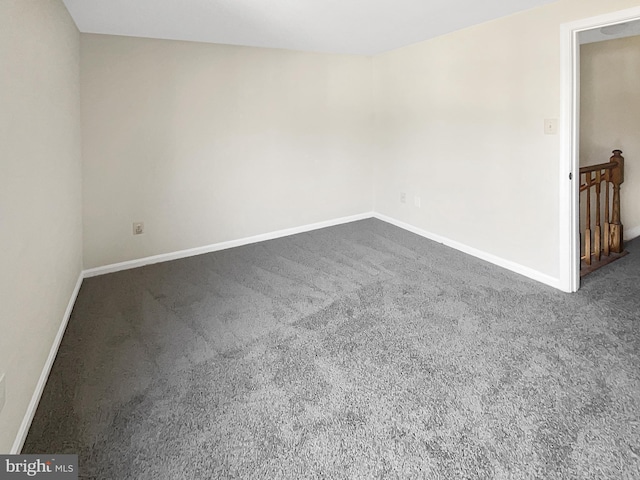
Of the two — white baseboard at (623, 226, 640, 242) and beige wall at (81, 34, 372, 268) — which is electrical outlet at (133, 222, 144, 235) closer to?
beige wall at (81, 34, 372, 268)

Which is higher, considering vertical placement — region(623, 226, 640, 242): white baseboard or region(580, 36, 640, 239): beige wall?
region(580, 36, 640, 239): beige wall

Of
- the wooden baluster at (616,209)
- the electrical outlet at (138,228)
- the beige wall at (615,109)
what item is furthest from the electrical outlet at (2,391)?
the beige wall at (615,109)

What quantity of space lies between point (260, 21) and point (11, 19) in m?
1.88

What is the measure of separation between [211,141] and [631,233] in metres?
4.74

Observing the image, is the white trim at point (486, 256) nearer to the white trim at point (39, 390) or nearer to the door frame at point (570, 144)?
the door frame at point (570, 144)

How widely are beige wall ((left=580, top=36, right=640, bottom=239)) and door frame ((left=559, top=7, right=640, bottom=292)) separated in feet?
5.23

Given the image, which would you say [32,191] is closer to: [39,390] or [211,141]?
[39,390]

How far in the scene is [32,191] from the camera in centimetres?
194

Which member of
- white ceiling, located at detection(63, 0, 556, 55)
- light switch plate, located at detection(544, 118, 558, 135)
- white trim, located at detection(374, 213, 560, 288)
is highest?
white ceiling, located at detection(63, 0, 556, 55)

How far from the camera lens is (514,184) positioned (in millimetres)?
3373

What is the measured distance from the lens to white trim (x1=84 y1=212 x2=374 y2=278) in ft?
12.2

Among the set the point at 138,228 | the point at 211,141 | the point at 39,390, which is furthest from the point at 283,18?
the point at 39,390

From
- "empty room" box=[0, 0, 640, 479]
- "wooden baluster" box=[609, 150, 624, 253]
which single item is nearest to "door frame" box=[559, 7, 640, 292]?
"empty room" box=[0, 0, 640, 479]

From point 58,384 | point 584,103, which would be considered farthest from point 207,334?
point 584,103
